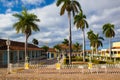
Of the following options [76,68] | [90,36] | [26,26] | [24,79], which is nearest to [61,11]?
[26,26]

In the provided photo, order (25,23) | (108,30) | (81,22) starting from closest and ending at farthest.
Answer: (25,23) < (81,22) < (108,30)

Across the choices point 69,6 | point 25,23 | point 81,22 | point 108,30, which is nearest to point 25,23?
point 25,23

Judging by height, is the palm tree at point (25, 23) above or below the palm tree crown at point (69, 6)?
below

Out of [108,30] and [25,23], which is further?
[108,30]

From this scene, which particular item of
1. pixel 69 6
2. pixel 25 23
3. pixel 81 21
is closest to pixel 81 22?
pixel 81 21

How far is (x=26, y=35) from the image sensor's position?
47531mm

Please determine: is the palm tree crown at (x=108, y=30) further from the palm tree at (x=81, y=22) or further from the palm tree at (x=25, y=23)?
the palm tree at (x=25, y=23)

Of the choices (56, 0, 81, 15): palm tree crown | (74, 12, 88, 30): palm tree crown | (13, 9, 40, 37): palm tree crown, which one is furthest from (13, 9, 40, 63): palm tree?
(74, 12, 88, 30): palm tree crown

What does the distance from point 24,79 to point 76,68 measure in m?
12.6

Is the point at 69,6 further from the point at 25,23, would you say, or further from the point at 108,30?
the point at 108,30

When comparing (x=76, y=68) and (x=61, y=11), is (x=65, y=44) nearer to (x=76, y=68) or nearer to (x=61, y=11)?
(x=61, y=11)

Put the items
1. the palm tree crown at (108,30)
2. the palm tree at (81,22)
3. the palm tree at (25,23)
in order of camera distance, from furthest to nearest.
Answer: the palm tree crown at (108,30) < the palm tree at (81,22) < the palm tree at (25,23)

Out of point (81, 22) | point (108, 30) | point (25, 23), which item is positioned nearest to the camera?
point (25, 23)

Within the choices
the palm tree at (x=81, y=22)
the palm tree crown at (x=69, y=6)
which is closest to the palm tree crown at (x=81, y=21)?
the palm tree at (x=81, y=22)
